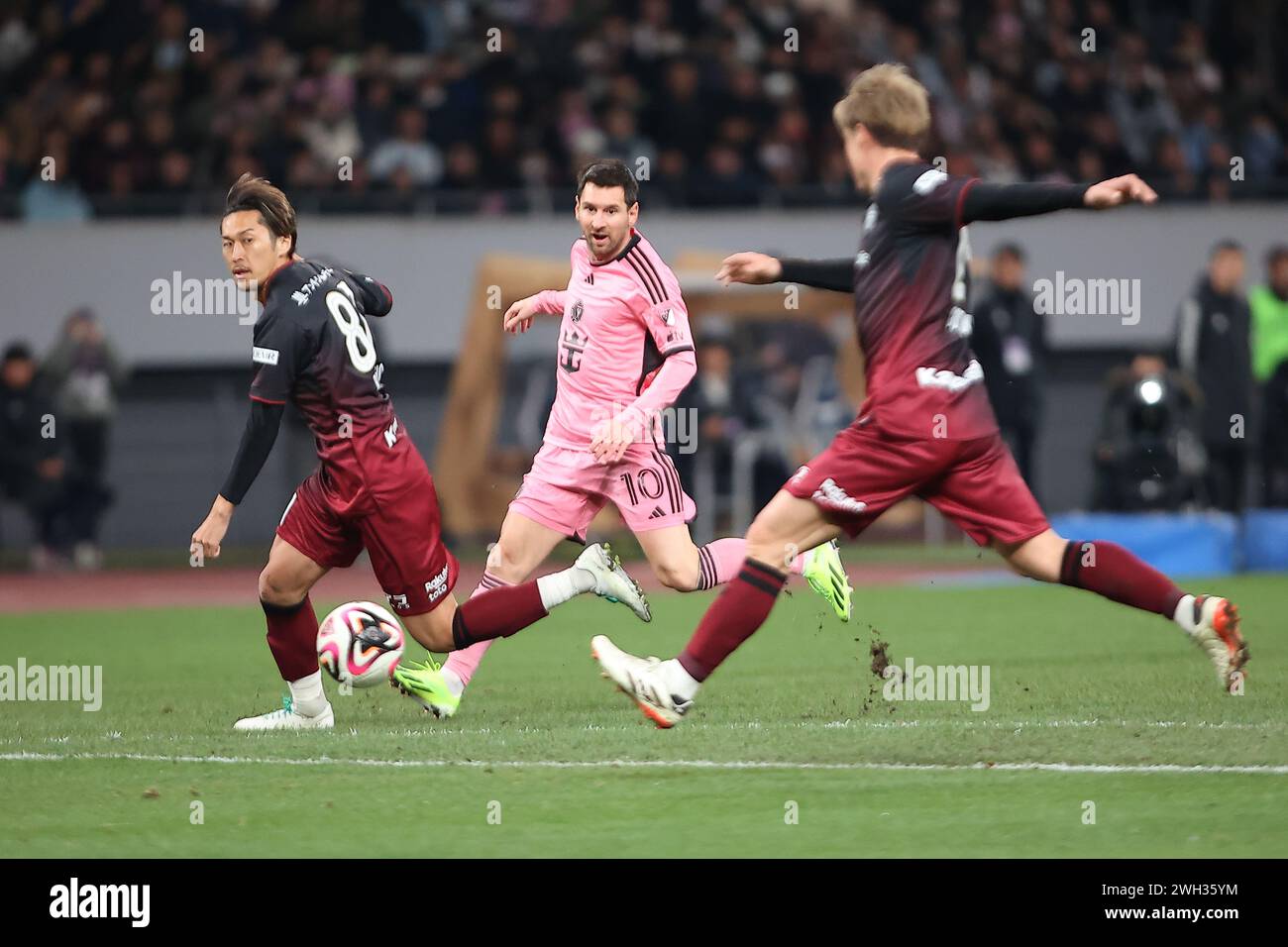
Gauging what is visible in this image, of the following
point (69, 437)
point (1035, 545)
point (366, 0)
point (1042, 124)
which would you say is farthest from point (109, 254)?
point (1035, 545)

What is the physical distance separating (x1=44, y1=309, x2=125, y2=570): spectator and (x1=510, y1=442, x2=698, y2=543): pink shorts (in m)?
10.4

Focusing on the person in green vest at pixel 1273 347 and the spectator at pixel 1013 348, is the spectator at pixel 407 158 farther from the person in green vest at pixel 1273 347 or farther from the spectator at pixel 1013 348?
the person in green vest at pixel 1273 347

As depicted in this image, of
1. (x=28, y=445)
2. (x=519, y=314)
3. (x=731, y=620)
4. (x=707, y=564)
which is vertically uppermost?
(x=519, y=314)

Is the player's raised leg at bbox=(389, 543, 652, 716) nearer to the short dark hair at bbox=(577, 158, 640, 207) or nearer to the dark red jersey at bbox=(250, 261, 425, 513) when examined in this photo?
the dark red jersey at bbox=(250, 261, 425, 513)

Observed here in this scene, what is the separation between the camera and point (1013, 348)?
1627cm

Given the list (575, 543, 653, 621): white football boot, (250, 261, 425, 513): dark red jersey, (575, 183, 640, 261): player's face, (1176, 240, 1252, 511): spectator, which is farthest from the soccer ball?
(1176, 240, 1252, 511): spectator

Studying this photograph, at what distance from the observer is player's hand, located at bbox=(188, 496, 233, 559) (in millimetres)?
7191

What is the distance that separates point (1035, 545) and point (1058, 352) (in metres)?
13.9

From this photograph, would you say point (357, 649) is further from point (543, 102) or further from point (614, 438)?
point (543, 102)

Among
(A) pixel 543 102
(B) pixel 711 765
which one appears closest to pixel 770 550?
(B) pixel 711 765

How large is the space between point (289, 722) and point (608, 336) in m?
2.09

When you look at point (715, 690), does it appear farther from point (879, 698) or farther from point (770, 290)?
point (770, 290)

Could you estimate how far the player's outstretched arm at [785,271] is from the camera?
6828mm

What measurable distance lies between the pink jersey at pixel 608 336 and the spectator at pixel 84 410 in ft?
34.5
